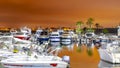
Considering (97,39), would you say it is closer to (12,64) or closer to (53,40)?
(53,40)

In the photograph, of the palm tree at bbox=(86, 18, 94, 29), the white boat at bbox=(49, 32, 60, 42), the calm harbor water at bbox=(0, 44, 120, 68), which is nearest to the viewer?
the calm harbor water at bbox=(0, 44, 120, 68)

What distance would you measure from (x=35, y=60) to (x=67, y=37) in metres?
75.0

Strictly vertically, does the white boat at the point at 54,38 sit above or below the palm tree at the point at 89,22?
below

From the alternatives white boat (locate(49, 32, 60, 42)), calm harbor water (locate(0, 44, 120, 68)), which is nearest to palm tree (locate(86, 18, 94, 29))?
white boat (locate(49, 32, 60, 42))

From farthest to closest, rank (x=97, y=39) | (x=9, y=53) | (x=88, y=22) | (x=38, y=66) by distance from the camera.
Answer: (x=88, y=22) → (x=97, y=39) → (x=9, y=53) → (x=38, y=66)

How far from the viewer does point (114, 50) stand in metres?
41.2

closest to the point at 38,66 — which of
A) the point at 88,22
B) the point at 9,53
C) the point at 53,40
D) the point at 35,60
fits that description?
the point at 35,60

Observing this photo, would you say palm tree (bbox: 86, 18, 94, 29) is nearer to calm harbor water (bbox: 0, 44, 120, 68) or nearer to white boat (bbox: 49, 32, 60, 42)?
white boat (bbox: 49, 32, 60, 42)

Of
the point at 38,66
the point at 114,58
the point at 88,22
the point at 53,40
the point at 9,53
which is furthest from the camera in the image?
the point at 88,22

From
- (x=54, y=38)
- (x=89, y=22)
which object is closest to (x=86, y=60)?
(x=54, y=38)

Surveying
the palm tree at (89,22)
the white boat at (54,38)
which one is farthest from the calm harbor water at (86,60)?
the palm tree at (89,22)

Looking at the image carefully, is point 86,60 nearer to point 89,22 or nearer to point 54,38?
point 54,38

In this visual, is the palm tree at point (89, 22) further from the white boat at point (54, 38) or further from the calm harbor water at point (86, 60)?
the calm harbor water at point (86, 60)

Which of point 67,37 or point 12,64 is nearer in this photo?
point 12,64
